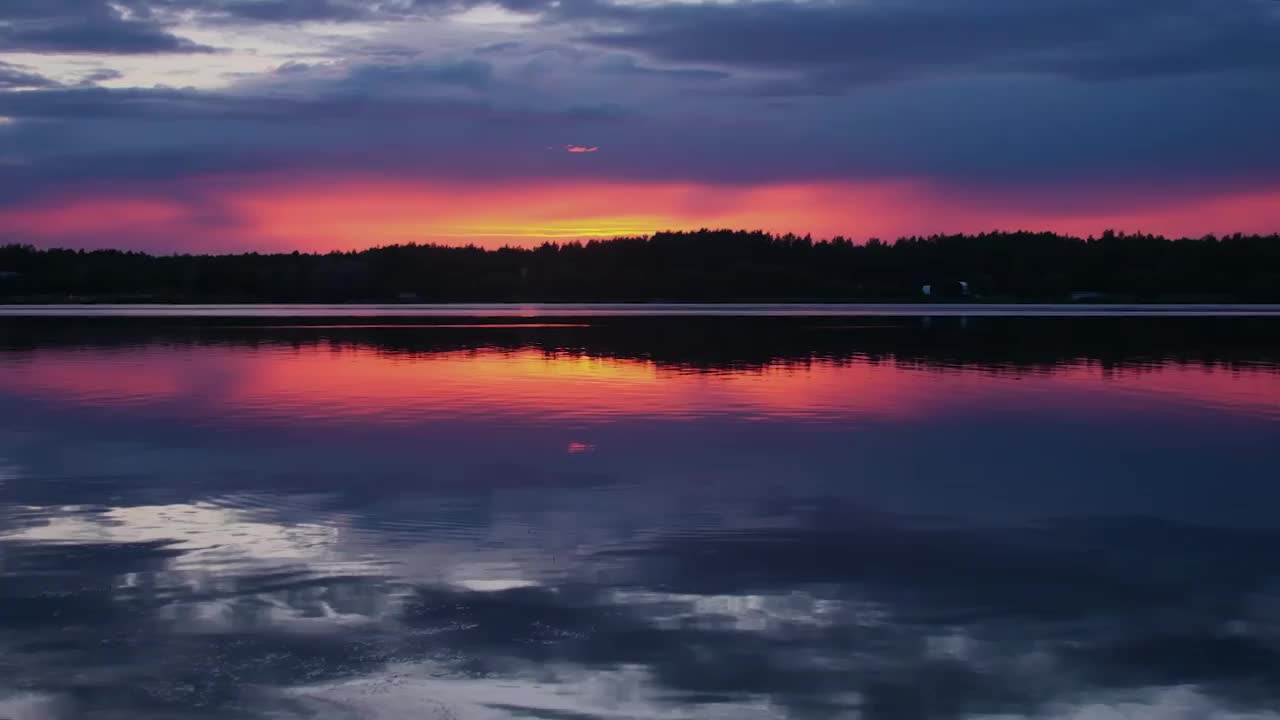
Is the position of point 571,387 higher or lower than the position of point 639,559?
higher

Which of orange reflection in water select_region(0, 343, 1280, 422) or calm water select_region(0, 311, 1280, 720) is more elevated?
orange reflection in water select_region(0, 343, 1280, 422)

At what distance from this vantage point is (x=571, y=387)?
31969mm

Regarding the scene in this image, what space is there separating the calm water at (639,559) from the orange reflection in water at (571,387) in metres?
0.41

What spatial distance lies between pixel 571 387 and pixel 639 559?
2007cm

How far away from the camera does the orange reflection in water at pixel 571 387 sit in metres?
26.2

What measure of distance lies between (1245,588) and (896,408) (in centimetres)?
1566

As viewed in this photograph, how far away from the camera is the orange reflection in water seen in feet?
86.0

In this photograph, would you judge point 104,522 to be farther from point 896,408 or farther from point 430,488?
point 896,408

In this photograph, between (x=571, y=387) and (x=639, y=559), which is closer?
(x=639, y=559)

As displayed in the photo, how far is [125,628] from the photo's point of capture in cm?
964

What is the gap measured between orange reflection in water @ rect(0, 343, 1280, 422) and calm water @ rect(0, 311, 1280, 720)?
0.41 metres

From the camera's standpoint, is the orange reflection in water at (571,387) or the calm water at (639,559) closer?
the calm water at (639,559)

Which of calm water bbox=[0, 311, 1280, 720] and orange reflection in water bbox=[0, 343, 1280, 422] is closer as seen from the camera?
calm water bbox=[0, 311, 1280, 720]

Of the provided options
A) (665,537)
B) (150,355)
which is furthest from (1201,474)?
(150,355)
